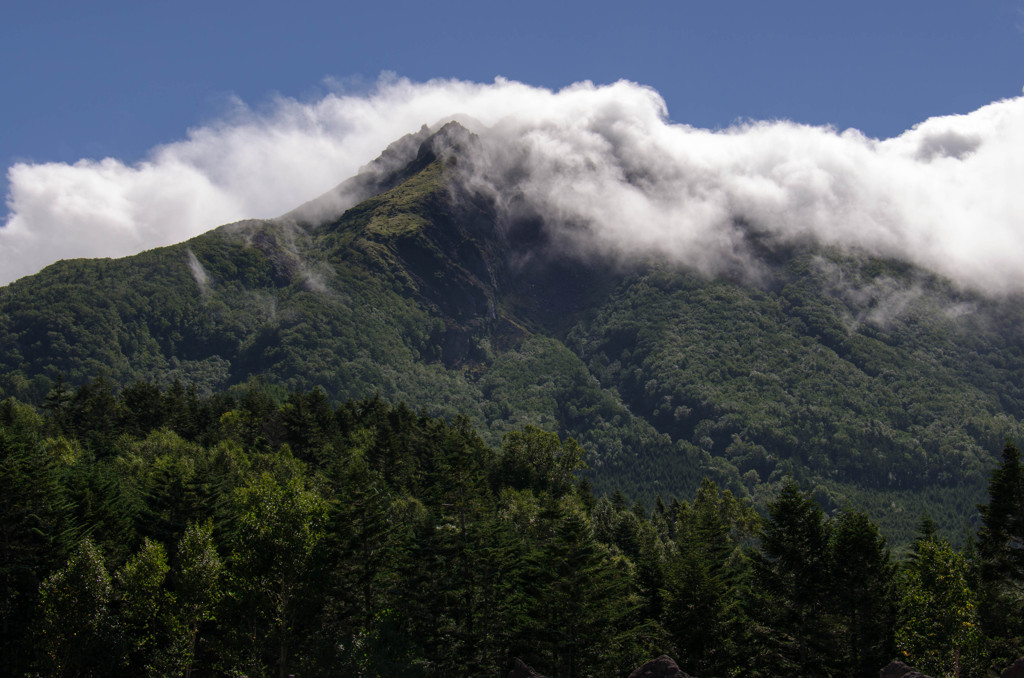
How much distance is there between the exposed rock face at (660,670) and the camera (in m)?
43.8

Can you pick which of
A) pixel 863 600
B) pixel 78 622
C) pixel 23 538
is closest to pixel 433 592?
pixel 78 622

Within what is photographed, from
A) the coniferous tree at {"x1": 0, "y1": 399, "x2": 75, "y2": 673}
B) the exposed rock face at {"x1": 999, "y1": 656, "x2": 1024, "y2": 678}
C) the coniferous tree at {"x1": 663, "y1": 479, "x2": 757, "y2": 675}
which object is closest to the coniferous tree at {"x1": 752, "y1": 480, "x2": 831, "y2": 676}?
the coniferous tree at {"x1": 663, "y1": 479, "x2": 757, "y2": 675}

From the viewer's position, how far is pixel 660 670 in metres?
44.1

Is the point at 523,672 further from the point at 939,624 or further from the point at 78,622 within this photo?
the point at 939,624

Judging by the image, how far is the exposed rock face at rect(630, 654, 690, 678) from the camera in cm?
4375

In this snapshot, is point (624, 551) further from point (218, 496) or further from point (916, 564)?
point (218, 496)

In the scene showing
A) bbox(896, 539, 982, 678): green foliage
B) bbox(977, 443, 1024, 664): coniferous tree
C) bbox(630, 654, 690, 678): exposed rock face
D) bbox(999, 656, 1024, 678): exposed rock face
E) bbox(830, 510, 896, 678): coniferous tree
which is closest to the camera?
bbox(999, 656, 1024, 678): exposed rock face

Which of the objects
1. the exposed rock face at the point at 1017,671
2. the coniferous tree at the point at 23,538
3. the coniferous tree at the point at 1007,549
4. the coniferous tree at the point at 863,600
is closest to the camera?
the exposed rock face at the point at 1017,671

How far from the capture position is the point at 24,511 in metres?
54.9

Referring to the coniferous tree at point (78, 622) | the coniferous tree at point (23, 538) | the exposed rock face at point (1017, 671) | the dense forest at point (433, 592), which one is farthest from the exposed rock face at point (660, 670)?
the coniferous tree at point (23, 538)

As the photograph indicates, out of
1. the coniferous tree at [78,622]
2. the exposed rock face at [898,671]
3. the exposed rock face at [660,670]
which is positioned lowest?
the coniferous tree at [78,622]

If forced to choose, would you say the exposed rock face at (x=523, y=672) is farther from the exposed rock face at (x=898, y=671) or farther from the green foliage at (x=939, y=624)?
the green foliage at (x=939, y=624)

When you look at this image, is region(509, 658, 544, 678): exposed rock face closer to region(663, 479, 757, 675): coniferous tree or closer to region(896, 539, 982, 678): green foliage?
region(663, 479, 757, 675): coniferous tree

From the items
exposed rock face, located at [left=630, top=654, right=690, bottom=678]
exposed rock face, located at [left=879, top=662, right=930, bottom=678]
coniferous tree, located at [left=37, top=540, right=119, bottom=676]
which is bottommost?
coniferous tree, located at [left=37, top=540, right=119, bottom=676]
